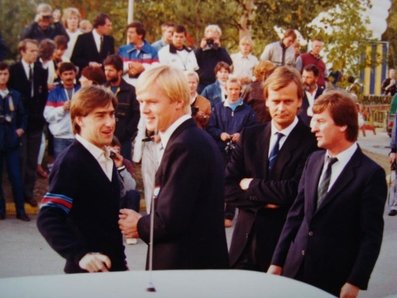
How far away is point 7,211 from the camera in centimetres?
1079

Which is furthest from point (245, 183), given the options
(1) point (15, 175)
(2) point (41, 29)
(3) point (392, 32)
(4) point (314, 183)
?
(3) point (392, 32)

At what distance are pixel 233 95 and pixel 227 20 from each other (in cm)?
1635

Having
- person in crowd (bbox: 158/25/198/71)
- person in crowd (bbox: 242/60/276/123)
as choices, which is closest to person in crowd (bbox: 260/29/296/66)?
person in crowd (bbox: 158/25/198/71)

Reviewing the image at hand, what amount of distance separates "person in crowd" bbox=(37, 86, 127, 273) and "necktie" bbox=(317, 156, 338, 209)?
103cm

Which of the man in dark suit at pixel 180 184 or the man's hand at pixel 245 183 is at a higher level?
the man in dark suit at pixel 180 184

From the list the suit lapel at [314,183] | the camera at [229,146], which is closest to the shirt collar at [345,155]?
the suit lapel at [314,183]

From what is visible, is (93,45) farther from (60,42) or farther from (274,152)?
(274,152)

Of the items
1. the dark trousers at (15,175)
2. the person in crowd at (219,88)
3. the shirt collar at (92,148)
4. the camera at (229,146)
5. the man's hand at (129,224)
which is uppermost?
the shirt collar at (92,148)

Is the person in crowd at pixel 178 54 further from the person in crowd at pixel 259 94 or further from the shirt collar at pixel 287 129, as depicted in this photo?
the shirt collar at pixel 287 129

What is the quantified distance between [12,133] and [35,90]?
3.45ft

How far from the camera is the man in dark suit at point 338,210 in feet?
14.1

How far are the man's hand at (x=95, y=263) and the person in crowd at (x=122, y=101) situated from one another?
6.73m

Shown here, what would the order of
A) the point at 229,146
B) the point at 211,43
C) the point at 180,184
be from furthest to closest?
the point at 211,43 < the point at 229,146 < the point at 180,184

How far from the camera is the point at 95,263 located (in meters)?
3.89
